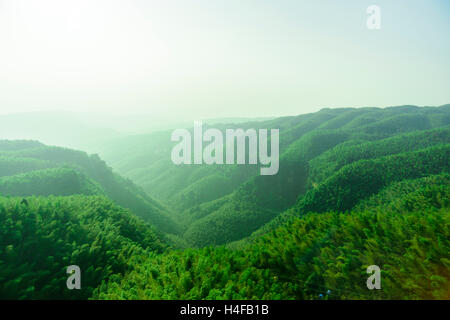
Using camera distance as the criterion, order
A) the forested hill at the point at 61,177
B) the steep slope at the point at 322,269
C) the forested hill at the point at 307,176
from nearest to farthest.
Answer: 1. the steep slope at the point at 322,269
2. the forested hill at the point at 61,177
3. the forested hill at the point at 307,176

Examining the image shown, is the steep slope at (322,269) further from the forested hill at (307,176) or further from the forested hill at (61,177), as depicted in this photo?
the forested hill at (61,177)

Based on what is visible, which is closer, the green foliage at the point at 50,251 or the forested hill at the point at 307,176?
the green foliage at the point at 50,251

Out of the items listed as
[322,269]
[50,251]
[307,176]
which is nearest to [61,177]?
[50,251]

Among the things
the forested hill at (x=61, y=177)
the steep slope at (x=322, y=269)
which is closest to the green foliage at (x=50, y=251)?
the steep slope at (x=322, y=269)

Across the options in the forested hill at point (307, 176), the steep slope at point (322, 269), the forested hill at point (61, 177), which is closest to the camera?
the steep slope at point (322, 269)

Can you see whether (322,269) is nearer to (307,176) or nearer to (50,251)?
(50,251)
